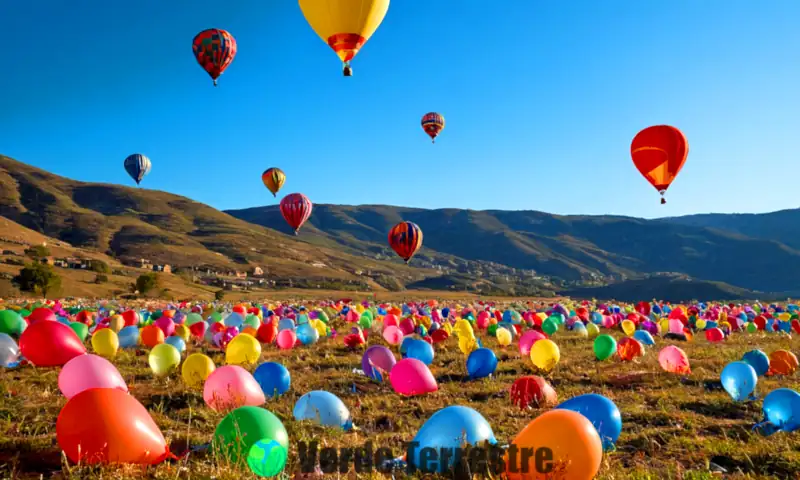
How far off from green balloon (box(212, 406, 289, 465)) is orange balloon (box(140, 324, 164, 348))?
10.0 meters

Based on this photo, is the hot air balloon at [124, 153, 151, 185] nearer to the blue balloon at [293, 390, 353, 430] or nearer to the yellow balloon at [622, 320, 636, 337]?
the yellow balloon at [622, 320, 636, 337]

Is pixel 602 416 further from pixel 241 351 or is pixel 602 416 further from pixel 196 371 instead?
pixel 241 351

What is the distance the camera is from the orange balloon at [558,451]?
4.27 m

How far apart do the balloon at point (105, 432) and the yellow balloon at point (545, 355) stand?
7.90 m

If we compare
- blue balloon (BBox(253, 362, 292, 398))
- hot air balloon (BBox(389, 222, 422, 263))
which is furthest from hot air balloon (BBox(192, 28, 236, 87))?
blue balloon (BBox(253, 362, 292, 398))

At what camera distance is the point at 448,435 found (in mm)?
4945

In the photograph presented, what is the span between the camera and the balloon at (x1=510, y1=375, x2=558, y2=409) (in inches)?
304

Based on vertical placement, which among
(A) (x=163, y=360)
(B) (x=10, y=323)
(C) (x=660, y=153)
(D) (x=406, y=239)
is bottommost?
(A) (x=163, y=360)

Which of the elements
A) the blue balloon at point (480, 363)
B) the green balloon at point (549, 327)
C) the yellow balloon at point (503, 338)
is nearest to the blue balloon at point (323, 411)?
the blue balloon at point (480, 363)

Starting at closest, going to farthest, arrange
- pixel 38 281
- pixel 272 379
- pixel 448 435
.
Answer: pixel 448 435 < pixel 272 379 < pixel 38 281

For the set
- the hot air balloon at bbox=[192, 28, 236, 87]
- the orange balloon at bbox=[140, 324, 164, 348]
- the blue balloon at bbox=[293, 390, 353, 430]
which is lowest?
the blue balloon at bbox=[293, 390, 353, 430]

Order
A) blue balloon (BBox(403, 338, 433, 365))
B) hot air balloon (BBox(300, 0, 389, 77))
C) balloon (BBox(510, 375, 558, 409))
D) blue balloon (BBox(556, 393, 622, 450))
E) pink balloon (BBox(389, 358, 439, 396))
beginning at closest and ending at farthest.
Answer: blue balloon (BBox(556, 393, 622, 450)), balloon (BBox(510, 375, 558, 409)), pink balloon (BBox(389, 358, 439, 396)), blue balloon (BBox(403, 338, 433, 365)), hot air balloon (BBox(300, 0, 389, 77))

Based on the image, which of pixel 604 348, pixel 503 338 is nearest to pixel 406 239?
pixel 503 338

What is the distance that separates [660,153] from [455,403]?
18.6m
